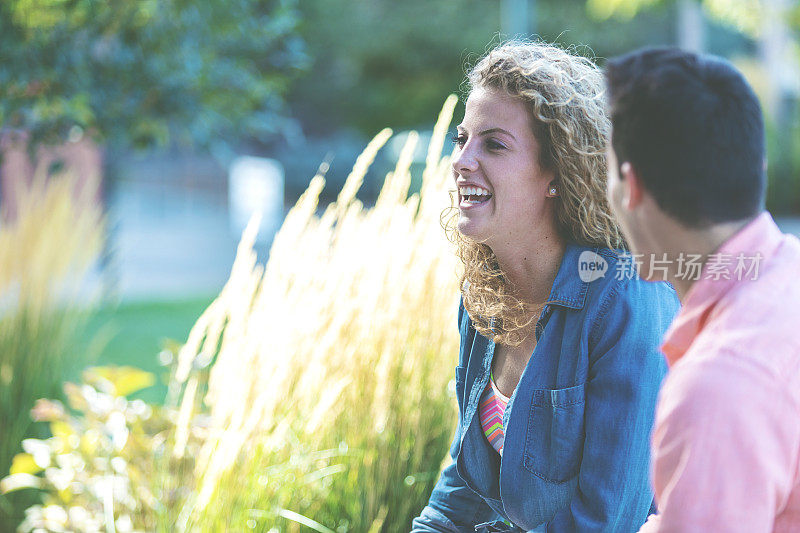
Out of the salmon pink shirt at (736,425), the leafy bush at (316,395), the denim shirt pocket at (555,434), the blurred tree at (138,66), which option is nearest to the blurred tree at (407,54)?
the blurred tree at (138,66)

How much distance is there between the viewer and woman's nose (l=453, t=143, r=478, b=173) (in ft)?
5.51

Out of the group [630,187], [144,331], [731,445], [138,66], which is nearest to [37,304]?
[138,66]

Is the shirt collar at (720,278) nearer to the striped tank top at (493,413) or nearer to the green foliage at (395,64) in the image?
the striped tank top at (493,413)

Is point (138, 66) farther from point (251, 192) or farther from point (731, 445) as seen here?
point (251, 192)

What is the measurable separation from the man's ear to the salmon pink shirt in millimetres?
154

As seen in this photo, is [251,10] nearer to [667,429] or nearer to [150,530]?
[150,530]

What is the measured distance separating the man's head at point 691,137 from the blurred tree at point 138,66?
7.36 ft

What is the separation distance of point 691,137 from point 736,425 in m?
0.31

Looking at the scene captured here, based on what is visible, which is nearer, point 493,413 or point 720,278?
point 720,278

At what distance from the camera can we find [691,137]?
0.94 metres

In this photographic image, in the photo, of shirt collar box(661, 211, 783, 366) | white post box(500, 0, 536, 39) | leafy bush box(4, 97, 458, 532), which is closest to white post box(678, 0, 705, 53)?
white post box(500, 0, 536, 39)

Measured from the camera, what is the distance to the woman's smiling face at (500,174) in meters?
1.66

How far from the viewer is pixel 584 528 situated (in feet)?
5.04

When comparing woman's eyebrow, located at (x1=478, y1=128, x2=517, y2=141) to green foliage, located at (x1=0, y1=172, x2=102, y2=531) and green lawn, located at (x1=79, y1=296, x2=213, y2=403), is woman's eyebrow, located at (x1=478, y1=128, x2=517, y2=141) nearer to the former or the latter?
green foliage, located at (x1=0, y1=172, x2=102, y2=531)
